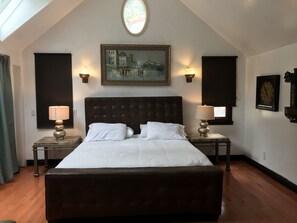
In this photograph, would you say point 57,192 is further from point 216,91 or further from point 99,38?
point 216,91

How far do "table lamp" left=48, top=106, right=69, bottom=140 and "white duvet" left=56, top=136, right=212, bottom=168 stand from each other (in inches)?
31.5

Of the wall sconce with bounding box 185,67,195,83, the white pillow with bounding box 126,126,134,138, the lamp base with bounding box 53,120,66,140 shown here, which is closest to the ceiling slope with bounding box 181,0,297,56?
the wall sconce with bounding box 185,67,195,83

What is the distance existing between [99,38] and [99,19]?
360mm

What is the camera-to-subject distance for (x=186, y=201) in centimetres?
294

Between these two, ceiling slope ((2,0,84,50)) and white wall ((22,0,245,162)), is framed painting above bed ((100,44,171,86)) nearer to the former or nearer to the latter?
white wall ((22,0,245,162))

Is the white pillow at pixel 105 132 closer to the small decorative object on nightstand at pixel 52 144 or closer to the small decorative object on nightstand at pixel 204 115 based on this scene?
the small decorative object on nightstand at pixel 52 144

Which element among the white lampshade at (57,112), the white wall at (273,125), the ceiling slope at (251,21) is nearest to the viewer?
the ceiling slope at (251,21)

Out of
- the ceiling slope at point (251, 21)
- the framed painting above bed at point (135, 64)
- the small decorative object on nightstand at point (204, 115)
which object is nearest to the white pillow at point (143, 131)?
the framed painting above bed at point (135, 64)

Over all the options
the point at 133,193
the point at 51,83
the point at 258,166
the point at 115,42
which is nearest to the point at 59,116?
the point at 51,83

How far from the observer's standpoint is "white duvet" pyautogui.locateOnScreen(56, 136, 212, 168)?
10.1 ft

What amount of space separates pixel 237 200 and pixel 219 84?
8.15ft

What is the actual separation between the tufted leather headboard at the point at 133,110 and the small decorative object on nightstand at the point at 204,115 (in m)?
0.40

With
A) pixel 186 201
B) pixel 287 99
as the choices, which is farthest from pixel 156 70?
pixel 186 201

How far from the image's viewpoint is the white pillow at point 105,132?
A: 4453mm
